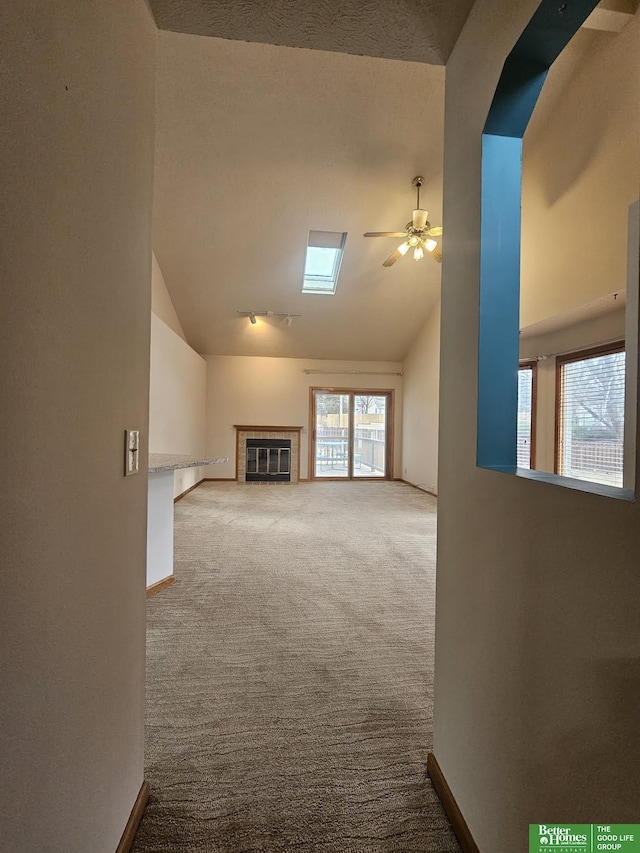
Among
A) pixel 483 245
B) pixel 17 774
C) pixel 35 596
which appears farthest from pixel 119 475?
pixel 483 245

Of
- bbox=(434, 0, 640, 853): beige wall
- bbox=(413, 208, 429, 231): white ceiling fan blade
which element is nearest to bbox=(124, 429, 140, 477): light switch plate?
bbox=(434, 0, 640, 853): beige wall

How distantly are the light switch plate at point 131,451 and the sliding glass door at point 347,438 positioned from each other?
25.5 ft

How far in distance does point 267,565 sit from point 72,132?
128 inches

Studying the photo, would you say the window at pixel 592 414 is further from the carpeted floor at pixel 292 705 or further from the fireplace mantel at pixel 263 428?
the fireplace mantel at pixel 263 428

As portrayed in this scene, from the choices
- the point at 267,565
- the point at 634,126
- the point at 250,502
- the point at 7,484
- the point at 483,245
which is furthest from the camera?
the point at 250,502

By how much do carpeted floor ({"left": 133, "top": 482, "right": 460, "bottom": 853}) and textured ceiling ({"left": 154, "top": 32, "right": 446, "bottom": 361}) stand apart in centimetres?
375

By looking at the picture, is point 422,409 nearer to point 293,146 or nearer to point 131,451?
point 293,146

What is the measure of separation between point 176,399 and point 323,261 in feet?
9.52

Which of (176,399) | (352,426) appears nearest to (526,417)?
(352,426)

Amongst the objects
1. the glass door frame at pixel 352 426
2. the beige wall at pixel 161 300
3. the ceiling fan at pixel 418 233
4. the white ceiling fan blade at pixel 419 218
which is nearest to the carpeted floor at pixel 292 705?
the ceiling fan at pixel 418 233

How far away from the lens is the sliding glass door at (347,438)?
29.8ft

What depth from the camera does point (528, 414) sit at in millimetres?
5449

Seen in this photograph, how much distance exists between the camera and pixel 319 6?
4.25ft

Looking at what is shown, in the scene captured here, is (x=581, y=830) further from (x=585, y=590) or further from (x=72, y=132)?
(x=72, y=132)
